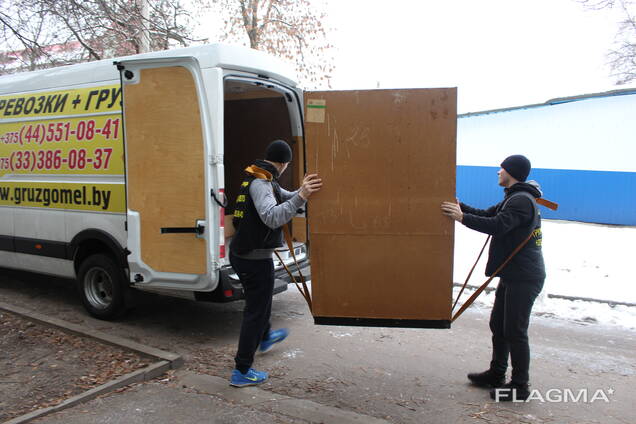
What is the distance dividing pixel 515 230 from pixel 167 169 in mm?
2988

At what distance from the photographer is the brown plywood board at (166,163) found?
4398mm

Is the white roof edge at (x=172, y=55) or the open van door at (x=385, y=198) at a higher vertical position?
the white roof edge at (x=172, y=55)

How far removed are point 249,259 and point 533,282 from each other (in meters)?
2.07

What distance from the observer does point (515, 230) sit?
3.51 metres

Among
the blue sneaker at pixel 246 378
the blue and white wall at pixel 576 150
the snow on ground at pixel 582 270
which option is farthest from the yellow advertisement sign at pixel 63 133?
the blue and white wall at pixel 576 150

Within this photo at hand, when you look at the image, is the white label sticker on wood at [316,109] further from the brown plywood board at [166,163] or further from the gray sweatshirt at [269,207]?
the brown plywood board at [166,163]

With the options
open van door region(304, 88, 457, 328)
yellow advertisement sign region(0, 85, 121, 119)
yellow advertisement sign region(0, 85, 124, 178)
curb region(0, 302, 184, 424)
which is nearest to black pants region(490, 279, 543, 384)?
open van door region(304, 88, 457, 328)

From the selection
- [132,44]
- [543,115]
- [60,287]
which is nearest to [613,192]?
[543,115]

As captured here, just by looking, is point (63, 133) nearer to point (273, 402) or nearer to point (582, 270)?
point (273, 402)

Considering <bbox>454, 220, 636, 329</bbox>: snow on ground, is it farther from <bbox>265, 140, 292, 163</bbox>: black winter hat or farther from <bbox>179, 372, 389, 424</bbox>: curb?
<bbox>265, 140, 292, 163</bbox>: black winter hat

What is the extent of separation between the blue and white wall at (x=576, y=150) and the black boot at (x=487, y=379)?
11095 millimetres

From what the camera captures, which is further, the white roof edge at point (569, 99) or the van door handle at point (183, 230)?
the white roof edge at point (569, 99)

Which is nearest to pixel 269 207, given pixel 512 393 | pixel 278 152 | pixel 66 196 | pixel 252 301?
pixel 278 152

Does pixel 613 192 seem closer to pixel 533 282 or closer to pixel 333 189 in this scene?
pixel 533 282
